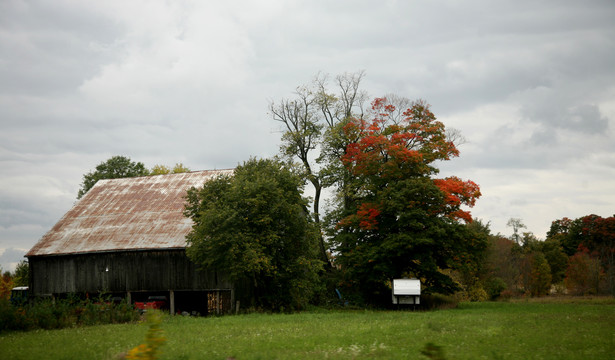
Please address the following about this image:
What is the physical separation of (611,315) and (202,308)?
2784 centimetres

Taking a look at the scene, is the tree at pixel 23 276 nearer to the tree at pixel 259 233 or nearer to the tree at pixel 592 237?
the tree at pixel 259 233

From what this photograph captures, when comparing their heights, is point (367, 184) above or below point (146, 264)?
above

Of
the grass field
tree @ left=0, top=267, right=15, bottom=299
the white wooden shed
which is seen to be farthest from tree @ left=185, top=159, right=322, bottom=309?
tree @ left=0, top=267, right=15, bottom=299

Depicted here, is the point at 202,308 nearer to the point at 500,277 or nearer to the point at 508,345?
the point at 508,345

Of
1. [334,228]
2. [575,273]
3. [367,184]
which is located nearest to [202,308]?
[334,228]

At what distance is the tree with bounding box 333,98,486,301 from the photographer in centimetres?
3631

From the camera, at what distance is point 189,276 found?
119 ft

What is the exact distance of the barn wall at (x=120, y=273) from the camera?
36219mm

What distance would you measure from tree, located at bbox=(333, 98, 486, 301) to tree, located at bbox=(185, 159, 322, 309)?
4.59 meters

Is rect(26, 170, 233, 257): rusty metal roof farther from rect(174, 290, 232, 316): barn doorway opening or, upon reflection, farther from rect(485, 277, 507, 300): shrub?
rect(485, 277, 507, 300): shrub

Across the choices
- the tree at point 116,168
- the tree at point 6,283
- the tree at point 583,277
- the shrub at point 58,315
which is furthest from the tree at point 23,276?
the tree at point 583,277

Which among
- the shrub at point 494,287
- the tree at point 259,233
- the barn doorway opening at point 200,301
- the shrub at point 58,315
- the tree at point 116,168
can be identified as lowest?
the shrub at point 494,287

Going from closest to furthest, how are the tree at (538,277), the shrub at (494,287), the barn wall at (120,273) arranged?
the barn wall at (120,273), the shrub at (494,287), the tree at (538,277)

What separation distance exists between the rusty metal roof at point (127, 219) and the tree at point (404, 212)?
11.7 metres
